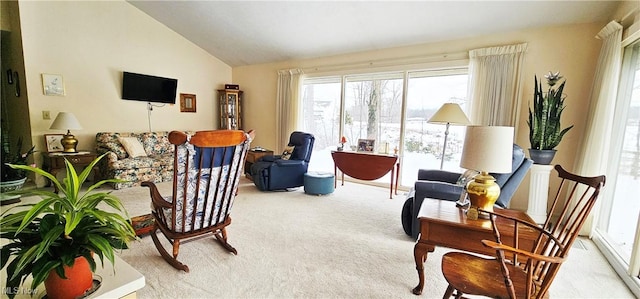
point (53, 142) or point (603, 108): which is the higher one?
point (603, 108)

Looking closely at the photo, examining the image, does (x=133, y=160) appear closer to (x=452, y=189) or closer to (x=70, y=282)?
(x=70, y=282)

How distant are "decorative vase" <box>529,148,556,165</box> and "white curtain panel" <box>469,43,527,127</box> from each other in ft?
2.06

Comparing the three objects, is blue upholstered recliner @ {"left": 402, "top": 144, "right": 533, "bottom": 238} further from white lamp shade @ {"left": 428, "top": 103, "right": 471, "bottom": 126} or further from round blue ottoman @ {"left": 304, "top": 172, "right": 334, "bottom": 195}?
round blue ottoman @ {"left": 304, "top": 172, "right": 334, "bottom": 195}

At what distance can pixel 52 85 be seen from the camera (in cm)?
394

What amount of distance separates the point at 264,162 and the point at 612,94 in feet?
13.1

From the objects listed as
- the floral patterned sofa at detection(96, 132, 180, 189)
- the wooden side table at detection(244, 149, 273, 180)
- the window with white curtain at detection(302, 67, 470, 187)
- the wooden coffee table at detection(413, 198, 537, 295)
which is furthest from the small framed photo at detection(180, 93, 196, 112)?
the wooden coffee table at detection(413, 198, 537, 295)

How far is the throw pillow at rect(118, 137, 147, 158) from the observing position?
171 inches

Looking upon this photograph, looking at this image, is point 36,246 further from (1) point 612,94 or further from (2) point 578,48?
(2) point 578,48

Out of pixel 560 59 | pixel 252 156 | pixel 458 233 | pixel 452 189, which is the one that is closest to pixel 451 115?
pixel 452 189

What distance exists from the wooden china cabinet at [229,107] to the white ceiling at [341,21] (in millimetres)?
A: 885

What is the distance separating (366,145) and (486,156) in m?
2.88

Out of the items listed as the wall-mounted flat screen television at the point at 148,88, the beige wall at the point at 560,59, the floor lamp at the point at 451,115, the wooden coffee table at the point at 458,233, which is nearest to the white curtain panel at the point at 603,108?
the beige wall at the point at 560,59

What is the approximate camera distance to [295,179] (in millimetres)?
4145

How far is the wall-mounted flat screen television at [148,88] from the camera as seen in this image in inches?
183
